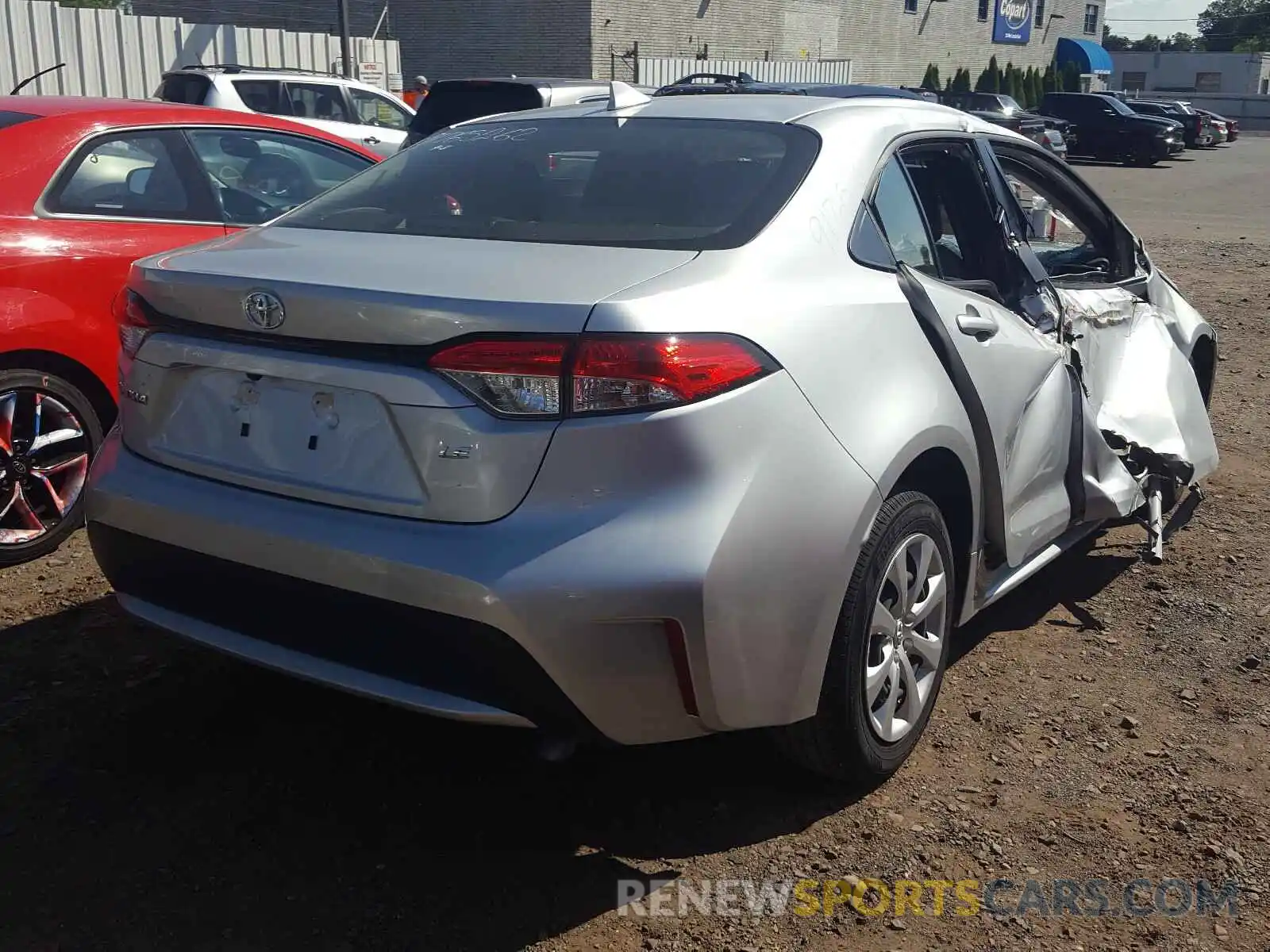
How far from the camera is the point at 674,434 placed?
2.40 m

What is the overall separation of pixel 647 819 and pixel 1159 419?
2.78 meters

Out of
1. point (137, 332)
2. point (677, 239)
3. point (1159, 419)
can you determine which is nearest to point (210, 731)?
point (137, 332)

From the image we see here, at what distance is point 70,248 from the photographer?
177 inches

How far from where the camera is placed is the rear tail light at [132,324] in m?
2.92

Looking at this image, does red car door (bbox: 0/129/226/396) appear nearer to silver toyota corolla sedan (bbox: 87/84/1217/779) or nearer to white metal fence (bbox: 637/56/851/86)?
silver toyota corolla sedan (bbox: 87/84/1217/779)

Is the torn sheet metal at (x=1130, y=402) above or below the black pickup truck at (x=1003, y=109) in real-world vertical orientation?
below

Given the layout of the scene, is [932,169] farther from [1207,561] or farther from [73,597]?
[73,597]

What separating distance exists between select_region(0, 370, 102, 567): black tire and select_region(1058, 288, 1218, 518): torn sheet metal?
3.38 metres

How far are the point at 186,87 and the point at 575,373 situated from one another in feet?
44.2

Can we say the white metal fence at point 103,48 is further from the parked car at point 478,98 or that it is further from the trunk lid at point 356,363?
the trunk lid at point 356,363

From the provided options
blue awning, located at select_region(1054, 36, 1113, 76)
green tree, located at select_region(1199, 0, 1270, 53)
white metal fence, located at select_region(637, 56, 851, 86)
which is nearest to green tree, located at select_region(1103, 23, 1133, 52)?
green tree, located at select_region(1199, 0, 1270, 53)

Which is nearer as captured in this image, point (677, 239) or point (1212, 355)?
point (677, 239)

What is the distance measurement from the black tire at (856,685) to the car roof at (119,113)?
3537mm

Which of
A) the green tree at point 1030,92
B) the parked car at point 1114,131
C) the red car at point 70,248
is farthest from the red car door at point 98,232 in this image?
the green tree at point 1030,92
